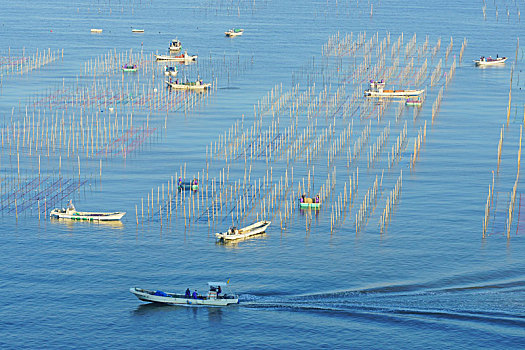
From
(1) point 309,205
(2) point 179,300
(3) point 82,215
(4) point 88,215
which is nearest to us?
(2) point 179,300

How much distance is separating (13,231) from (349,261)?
4691cm

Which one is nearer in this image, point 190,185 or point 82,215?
point 82,215

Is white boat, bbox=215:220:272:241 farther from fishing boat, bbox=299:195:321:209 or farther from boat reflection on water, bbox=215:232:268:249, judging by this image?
fishing boat, bbox=299:195:321:209

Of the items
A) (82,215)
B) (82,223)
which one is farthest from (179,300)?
(82,215)

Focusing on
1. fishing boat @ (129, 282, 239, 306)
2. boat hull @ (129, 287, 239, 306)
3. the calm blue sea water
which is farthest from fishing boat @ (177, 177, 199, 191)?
boat hull @ (129, 287, 239, 306)

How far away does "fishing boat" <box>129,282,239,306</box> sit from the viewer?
4734 inches

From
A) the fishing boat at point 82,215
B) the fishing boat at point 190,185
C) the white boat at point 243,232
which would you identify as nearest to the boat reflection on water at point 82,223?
the fishing boat at point 82,215

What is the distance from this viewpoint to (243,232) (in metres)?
143

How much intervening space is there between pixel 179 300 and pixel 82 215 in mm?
33953

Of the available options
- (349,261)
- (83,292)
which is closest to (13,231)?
(83,292)

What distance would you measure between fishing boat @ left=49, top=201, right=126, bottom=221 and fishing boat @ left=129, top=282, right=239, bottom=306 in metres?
29.6

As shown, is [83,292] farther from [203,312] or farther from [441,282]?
[441,282]

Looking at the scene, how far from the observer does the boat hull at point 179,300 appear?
120 meters

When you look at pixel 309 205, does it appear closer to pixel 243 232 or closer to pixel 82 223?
pixel 243 232
